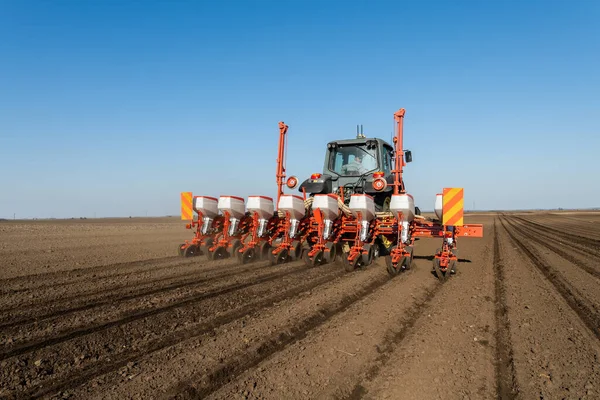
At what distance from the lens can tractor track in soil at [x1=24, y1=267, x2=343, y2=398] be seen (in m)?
2.97

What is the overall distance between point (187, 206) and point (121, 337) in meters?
6.14

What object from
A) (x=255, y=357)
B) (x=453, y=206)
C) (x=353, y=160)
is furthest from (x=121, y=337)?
(x=353, y=160)

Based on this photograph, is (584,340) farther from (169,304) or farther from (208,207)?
(208,207)

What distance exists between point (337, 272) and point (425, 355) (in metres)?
4.48

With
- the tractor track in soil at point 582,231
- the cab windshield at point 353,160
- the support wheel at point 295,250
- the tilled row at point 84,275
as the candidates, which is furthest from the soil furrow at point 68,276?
the tractor track in soil at point 582,231

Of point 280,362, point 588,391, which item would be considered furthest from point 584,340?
point 280,362

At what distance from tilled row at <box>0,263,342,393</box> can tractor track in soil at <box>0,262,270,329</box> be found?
16.9 inches

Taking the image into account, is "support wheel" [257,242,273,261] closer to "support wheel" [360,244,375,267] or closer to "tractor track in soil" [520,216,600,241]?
"support wheel" [360,244,375,267]

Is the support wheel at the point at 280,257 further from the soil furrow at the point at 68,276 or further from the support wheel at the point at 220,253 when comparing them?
the soil furrow at the point at 68,276

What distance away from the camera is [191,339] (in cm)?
398

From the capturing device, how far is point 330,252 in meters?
8.72

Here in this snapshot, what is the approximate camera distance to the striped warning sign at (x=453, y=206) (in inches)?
309

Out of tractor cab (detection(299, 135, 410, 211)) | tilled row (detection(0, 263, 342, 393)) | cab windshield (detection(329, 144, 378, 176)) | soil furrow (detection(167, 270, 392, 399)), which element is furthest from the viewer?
cab windshield (detection(329, 144, 378, 176))

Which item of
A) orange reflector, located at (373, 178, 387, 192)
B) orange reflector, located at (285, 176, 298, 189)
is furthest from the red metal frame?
orange reflector, located at (373, 178, 387, 192)
